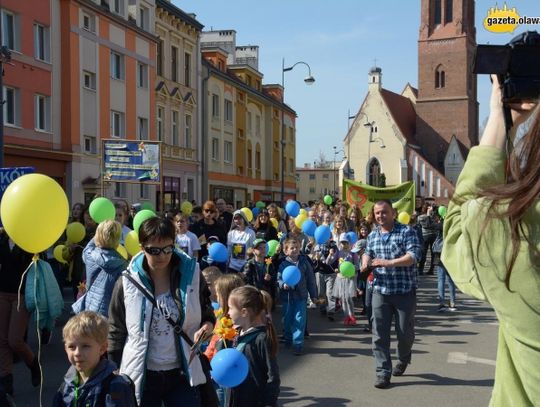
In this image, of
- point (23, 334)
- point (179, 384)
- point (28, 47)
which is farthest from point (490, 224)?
point (28, 47)

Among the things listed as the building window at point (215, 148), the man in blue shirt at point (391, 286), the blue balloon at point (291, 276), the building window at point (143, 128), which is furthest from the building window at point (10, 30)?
the building window at point (215, 148)

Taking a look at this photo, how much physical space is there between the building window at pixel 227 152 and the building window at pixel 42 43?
1852cm

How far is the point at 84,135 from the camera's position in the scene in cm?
2509

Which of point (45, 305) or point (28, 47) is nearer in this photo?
point (45, 305)

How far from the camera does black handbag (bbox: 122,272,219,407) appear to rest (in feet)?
12.9

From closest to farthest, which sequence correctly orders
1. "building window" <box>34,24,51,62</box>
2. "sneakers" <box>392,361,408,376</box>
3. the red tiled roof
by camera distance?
1. "sneakers" <box>392,361,408,376</box>
2. "building window" <box>34,24,51,62</box>
3. the red tiled roof

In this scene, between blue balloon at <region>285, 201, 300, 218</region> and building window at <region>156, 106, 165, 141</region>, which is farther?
building window at <region>156, 106, 165, 141</region>

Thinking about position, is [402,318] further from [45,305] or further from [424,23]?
[424,23]

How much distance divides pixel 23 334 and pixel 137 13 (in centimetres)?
2518

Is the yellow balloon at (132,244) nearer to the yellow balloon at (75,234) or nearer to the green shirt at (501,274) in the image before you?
the yellow balloon at (75,234)

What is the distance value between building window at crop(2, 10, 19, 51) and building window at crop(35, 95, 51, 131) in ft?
7.02

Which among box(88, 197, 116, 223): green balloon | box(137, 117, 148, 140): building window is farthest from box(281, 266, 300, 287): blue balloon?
box(137, 117, 148, 140): building window

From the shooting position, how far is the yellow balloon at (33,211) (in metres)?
4.70

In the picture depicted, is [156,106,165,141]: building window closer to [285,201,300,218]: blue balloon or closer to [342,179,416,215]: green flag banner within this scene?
[342,179,416,215]: green flag banner
